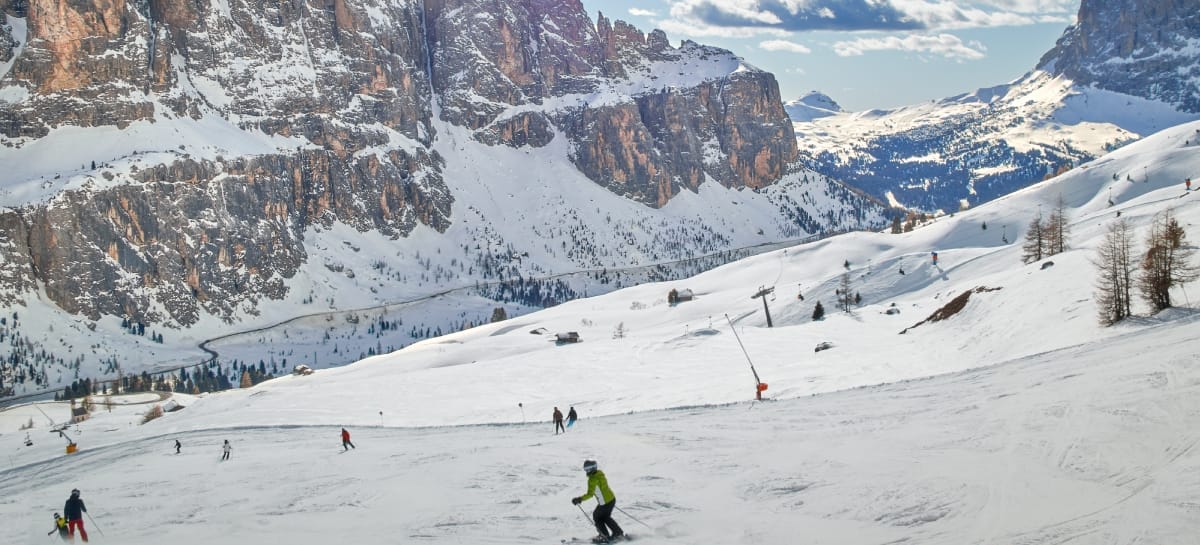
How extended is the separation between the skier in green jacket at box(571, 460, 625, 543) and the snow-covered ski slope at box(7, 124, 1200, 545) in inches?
29.1

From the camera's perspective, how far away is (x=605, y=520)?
18578mm

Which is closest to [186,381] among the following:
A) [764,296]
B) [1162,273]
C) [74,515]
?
[764,296]

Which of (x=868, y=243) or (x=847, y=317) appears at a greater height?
(x=868, y=243)

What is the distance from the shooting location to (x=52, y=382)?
6678 inches

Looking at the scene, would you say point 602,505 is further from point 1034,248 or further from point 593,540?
point 1034,248

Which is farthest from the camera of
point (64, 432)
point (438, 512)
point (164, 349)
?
point (164, 349)

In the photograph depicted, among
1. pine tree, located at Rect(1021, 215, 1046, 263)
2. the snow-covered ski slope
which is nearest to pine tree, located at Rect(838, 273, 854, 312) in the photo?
the snow-covered ski slope

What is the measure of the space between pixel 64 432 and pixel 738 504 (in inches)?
2746

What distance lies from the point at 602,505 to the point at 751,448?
9.84 m

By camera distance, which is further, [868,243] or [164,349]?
[164,349]

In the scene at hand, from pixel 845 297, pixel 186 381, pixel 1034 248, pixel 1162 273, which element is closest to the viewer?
pixel 1162 273

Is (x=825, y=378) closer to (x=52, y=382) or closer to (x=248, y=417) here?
(x=248, y=417)

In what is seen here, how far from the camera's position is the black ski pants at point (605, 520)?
1841 centimetres

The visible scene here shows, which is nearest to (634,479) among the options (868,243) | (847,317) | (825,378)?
(825,378)
